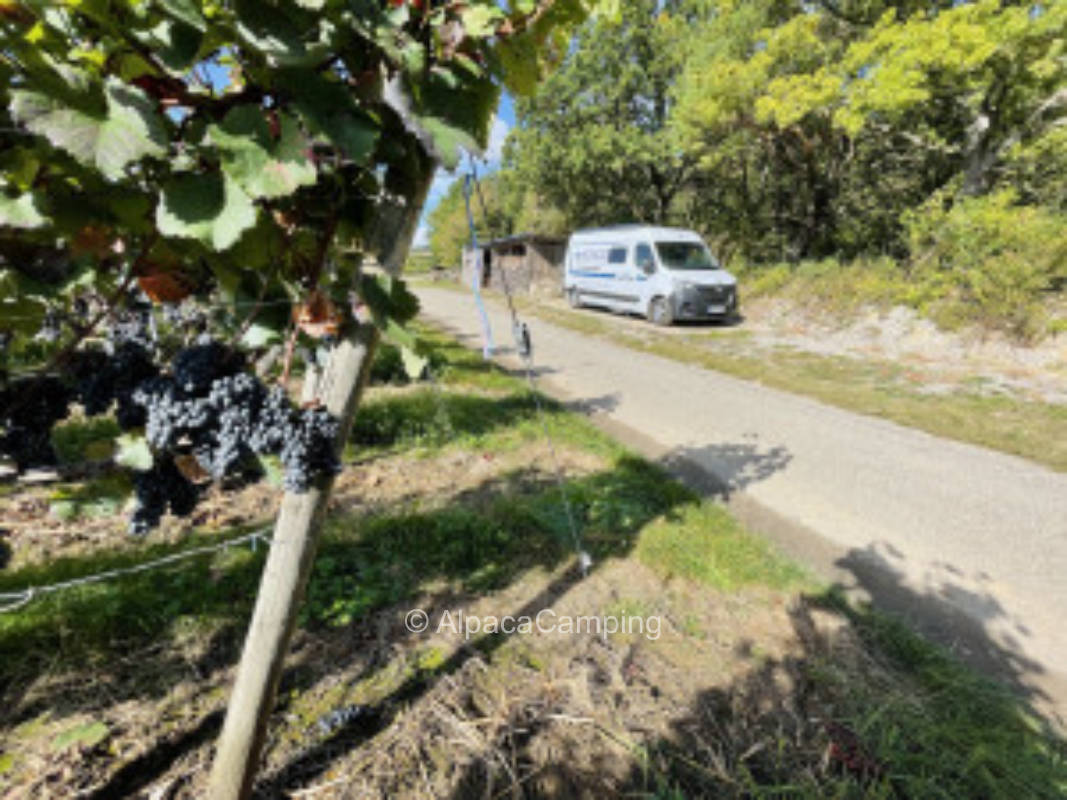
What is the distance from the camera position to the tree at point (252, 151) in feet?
2.30

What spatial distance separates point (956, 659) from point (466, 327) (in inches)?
484

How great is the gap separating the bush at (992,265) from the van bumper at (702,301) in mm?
3803

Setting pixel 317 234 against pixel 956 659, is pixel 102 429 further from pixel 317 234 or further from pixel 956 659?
pixel 956 659

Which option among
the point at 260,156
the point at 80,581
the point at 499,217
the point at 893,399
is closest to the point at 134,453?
the point at 260,156

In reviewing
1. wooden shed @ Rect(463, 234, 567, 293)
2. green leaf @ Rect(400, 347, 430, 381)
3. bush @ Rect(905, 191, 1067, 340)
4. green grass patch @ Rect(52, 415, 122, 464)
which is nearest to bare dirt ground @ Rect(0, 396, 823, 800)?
green grass patch @ Rect(52, 415, 122, 464)

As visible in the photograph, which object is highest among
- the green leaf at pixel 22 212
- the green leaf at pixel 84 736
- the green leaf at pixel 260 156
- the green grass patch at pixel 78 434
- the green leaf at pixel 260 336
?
the green leaf at pixel 260 156

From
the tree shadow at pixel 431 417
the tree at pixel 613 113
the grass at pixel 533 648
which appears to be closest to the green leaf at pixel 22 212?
the grass at pixel 533 648

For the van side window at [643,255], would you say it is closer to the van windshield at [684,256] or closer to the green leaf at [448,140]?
the van windshield at [684,256]

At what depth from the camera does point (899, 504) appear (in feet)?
13.6

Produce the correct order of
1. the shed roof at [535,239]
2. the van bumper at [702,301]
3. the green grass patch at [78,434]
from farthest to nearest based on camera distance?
the shed roof at [535,239] < the van bumper at [702,301] < the green grass patch at [78,434]

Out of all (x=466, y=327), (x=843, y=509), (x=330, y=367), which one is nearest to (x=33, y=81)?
(x=330, y=367)

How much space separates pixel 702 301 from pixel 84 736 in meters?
12.4

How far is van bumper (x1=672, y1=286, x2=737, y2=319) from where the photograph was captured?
1211 cm

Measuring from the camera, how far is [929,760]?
1.92 meters
